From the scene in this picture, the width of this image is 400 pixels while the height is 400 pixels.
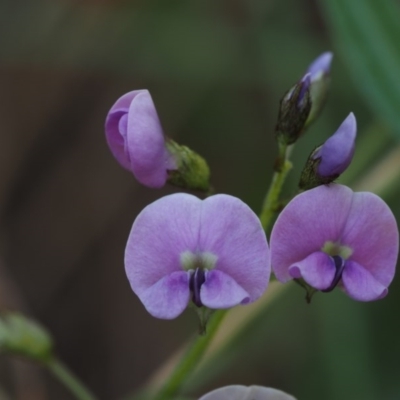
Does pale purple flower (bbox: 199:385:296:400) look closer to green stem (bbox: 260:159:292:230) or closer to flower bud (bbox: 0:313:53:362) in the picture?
green stem (bbox: 260:159:292:230)

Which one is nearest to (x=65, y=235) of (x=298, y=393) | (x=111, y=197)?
(x=111, y=197)

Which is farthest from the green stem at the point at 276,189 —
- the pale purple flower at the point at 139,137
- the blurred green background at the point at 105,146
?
the blurred green background at the point at 105,146

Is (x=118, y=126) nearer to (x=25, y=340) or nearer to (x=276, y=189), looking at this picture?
(x=276, y=189)

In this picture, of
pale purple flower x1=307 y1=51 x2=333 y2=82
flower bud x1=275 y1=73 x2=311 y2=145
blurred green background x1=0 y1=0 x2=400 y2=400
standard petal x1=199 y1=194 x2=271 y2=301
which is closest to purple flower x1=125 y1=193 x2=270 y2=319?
standard petal x1=199 y1=194 x2=271 y2=301

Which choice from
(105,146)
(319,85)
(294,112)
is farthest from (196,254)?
(105,146)

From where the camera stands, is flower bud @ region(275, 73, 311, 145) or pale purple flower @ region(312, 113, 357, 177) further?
flower bud @ region(275, 73, 311, 145)

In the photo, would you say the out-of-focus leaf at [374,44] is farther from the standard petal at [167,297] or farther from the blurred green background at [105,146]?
the standard petal at [167,297]
